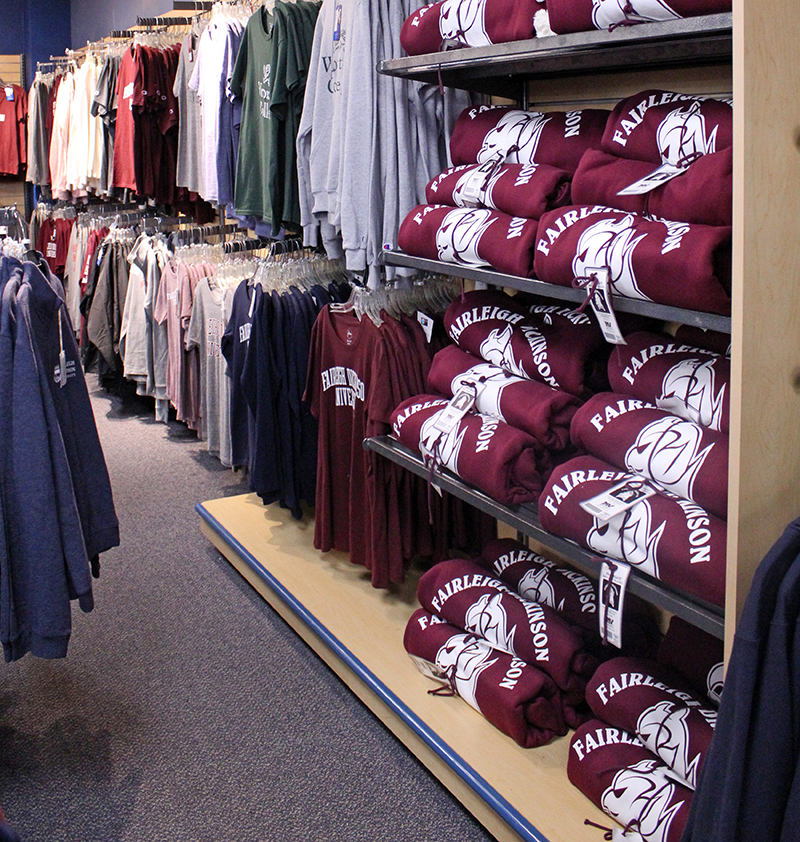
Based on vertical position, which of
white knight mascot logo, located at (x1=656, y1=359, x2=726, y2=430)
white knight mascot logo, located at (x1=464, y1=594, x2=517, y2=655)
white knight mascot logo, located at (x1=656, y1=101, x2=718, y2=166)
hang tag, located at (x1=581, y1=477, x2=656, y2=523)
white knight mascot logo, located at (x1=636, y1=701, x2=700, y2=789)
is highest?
white knight mascot logo, located at (x1=656, y1=101, x2=718, y2=166)

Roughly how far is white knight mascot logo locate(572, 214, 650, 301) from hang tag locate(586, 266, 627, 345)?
0.01m

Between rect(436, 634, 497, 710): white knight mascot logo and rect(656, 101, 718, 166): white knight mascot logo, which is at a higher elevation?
rect(656, 101, 718, 166): white knight mascot logo

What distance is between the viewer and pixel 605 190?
1849 mm

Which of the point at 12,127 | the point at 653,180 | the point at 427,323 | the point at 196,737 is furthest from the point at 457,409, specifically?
the point at 12,127

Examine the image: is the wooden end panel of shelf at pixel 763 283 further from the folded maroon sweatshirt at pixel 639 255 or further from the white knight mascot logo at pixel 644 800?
the white knight mascot logo at pixel 644 800

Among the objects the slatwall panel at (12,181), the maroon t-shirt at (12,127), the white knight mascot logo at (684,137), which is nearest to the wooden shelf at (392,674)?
the white knight mascot logo at (684,137)

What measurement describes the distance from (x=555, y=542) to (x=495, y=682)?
0.53 meters

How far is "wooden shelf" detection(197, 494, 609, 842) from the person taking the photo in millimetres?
2014

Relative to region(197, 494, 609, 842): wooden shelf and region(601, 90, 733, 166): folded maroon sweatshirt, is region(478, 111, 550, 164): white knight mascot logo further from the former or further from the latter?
region(197, 494, 609, 842): wooden shelf

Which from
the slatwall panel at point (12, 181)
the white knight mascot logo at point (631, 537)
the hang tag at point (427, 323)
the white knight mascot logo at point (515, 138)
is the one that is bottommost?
the white knight mascot logo at point (631, 537)

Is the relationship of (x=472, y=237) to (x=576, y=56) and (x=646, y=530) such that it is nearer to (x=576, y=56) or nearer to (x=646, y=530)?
(x=576, y=56)

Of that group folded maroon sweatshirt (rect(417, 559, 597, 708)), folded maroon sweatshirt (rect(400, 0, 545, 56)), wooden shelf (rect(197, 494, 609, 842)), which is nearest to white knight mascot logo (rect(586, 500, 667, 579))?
folded maroon sweatshirt (rect(417, 559, 597, 708))

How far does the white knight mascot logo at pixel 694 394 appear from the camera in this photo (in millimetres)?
1724

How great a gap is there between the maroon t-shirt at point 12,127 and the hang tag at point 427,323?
21.2 ft
